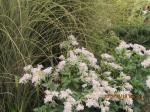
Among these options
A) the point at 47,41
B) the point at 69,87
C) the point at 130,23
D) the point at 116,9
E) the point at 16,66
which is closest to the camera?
the point at 69,87

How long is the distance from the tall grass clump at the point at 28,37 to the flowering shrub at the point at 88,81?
0.55ft

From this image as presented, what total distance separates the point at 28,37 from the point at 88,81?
670mm

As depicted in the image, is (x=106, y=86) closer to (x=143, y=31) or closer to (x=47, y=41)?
(x=47, y=41)

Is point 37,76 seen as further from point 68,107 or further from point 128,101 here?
point 128,101

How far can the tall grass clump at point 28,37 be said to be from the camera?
9.85ft

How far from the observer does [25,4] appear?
3.11m

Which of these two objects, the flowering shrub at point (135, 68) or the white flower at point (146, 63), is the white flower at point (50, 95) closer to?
the flowering shrub at point (135, 68)

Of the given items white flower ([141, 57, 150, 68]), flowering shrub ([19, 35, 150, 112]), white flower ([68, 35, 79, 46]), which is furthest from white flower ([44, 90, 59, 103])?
white flower ([141, 57, 150, 68])

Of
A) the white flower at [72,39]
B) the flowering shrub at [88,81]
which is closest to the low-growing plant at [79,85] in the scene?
the flowering shrub at [88,81]

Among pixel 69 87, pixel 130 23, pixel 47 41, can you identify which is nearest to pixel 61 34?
pixel 47 41

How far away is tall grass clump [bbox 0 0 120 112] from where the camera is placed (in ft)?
9.85

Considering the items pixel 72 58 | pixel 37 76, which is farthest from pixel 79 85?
pixel 37 76

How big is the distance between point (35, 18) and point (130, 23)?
1.50 meters

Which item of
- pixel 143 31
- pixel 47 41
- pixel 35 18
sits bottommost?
pixel 143 31
